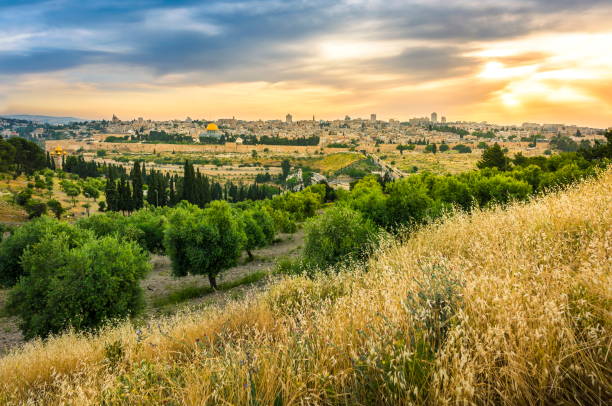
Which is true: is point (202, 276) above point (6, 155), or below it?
below

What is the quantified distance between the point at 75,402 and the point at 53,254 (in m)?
17.7

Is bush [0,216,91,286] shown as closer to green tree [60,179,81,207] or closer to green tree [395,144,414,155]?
green tree [60,179,81,207]

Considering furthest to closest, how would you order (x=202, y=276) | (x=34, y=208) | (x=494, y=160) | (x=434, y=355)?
(x=494, y=160) → (x=34, y=208) → (x=202, y=276) → (x=434, y=355)

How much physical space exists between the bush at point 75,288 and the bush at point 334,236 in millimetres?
9631

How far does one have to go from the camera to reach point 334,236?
17.7 meters

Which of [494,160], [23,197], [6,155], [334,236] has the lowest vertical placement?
[23,197]

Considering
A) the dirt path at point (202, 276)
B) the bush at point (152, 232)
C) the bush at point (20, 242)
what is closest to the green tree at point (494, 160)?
the dirt path at point (202, 276)

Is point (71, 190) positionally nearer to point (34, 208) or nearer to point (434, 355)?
point (34, 208)

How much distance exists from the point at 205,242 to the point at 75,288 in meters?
10.4

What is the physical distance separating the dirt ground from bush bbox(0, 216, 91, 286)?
83.4 inches

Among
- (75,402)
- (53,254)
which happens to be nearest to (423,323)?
(75,402)

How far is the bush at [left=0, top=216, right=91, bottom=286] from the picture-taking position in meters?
25.1

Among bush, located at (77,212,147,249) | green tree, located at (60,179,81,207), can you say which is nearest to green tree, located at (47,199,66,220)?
green tree, located at (60,179,81,207)

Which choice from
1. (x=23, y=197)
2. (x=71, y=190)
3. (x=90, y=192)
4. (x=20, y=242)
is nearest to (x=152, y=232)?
(x=20, y=242)
